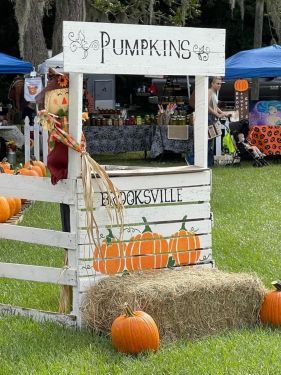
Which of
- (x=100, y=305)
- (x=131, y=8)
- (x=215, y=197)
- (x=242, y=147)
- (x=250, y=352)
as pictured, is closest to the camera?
(x=250, y=352)

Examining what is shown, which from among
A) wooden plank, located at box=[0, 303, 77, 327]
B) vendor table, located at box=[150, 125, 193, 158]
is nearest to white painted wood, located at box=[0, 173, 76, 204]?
wooden plank, located at box=[0, 303, 77, 327]

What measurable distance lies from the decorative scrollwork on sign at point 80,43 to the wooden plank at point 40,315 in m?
1.73

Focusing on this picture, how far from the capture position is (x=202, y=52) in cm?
586

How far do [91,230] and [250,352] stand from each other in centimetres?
128

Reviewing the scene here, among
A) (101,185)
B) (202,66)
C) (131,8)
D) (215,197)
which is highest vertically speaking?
(131,8)

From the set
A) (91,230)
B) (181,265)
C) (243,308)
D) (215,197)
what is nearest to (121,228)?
(91,230)

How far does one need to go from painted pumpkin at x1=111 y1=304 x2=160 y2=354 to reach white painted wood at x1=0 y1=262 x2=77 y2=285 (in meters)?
0.58

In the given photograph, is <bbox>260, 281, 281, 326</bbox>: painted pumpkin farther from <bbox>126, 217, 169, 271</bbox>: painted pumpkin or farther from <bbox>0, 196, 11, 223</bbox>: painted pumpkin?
<bbox>0, 196, 11, 223</bbox>: painted pumpkin

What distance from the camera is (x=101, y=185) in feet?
18.0

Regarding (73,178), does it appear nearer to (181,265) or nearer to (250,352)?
(181,265)

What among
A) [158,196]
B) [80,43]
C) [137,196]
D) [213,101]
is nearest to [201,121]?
[158,196]

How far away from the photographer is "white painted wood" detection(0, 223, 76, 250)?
218 inches

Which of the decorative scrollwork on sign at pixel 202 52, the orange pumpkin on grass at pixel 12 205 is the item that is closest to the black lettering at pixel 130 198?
the decorative scrollwork on sign at pixel 202 52

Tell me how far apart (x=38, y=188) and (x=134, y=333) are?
4.22 feet
